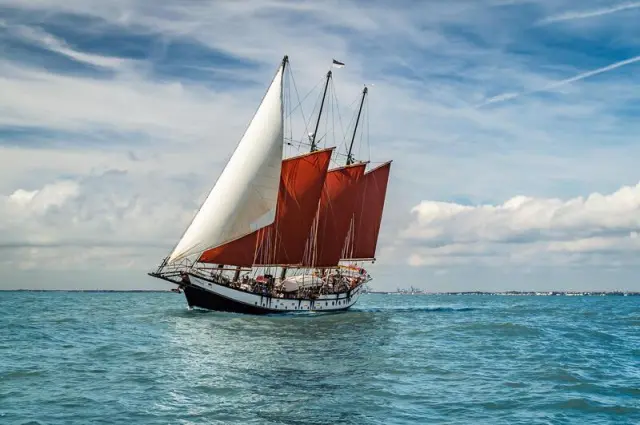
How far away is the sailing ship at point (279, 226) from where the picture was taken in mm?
67875

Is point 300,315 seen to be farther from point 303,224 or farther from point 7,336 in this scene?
point 7,336

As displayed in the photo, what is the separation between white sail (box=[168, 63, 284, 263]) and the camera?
67500 mm

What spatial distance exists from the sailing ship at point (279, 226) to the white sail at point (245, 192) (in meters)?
0.11

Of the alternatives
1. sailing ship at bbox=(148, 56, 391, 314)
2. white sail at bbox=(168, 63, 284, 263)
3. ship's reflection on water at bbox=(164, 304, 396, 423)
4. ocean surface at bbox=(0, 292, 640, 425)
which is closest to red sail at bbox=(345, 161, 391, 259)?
sailing ship at bbox=(148, 56, 391, 314)

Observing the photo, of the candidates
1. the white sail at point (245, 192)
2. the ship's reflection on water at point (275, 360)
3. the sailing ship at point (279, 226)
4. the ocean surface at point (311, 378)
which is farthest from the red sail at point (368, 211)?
the ocean surface at point (311, 378)

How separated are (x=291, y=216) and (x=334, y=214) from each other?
8.89 m

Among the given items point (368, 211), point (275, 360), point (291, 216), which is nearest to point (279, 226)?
point (291, 216)

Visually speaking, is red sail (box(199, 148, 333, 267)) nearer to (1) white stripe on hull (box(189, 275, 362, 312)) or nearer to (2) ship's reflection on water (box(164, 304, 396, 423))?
(1) white stripe on hull (box(189, 275, 362, 312))

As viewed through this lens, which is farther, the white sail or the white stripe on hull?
the white stripe on hull

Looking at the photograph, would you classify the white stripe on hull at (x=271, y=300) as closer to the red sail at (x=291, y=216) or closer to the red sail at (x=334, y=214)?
the red sail at (x=291, y=216)

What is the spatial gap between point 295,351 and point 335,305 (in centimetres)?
4564

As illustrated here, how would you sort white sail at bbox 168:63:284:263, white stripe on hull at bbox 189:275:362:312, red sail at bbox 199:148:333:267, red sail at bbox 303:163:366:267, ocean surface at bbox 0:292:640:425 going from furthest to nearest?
red sail at bbox 303:163:366:267 < red sail at bbox 199:148:333:267 < white stripe on hull at bbox 189:275:362:312 < white sail at bbox 168:63:284:263 < ocean surface at bbox 0:292:640:425

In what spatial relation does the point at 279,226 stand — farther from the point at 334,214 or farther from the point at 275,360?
the point at 275,360

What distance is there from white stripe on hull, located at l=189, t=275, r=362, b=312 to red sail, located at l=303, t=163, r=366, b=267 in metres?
4.77
